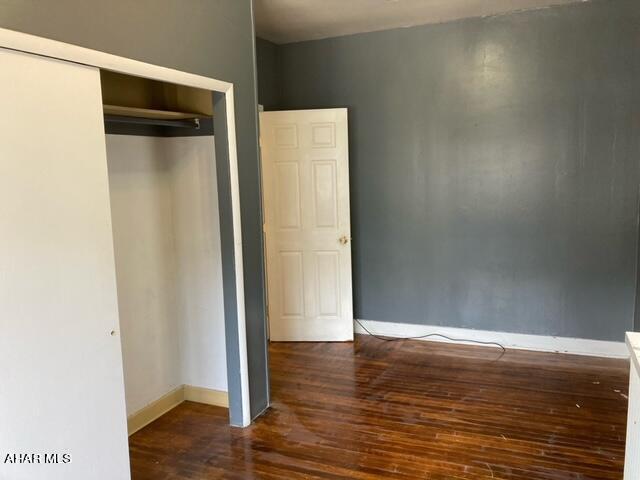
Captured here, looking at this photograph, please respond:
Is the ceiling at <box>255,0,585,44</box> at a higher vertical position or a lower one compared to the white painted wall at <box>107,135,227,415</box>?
higher

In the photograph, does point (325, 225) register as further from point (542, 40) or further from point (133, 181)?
point (542, 40)

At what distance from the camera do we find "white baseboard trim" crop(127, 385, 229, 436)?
3.23 m

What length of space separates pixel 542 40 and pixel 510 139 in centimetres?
79

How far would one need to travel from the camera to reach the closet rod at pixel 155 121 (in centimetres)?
281

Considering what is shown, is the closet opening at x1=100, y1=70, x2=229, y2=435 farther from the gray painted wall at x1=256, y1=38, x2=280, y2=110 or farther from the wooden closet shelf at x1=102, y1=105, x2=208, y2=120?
the gray painted wall at x1=256, y1=38, x2=280, y2=110

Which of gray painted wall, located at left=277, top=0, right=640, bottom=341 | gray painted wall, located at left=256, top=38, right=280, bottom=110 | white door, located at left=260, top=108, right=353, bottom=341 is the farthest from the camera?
gray painted wall, located at left=256, top=38, right=280, bottom=110

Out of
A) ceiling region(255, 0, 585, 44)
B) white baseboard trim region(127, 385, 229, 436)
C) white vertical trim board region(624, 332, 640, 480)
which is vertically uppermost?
ceiling region(255, 0, 585, 44)

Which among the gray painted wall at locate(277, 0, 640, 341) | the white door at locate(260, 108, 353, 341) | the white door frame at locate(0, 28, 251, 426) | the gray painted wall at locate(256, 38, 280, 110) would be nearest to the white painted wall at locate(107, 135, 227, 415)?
the white door frame at locate(0, 28, 251, 426)

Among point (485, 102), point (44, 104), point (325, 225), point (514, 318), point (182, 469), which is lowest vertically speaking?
point (182, 469)

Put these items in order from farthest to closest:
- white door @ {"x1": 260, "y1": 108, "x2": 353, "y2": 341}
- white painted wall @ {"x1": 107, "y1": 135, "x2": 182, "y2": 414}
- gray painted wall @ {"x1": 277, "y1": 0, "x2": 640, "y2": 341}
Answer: white door @ {"x1": 260, "y1": 108, "x2": 353, "y2": 341} < gray painted wall @ {"x1": 277, "y1": 0, "x2": 640, "y2": 341} < white painted wall @ {"x1": 107, "y1": 135, "x2": 182, "y2": 414}

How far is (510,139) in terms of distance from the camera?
427cm

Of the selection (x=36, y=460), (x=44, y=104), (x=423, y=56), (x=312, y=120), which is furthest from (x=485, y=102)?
(x=36, y=460)

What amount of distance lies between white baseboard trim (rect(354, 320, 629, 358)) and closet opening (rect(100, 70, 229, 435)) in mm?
1955

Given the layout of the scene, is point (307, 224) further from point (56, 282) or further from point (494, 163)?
point (56, 282)
